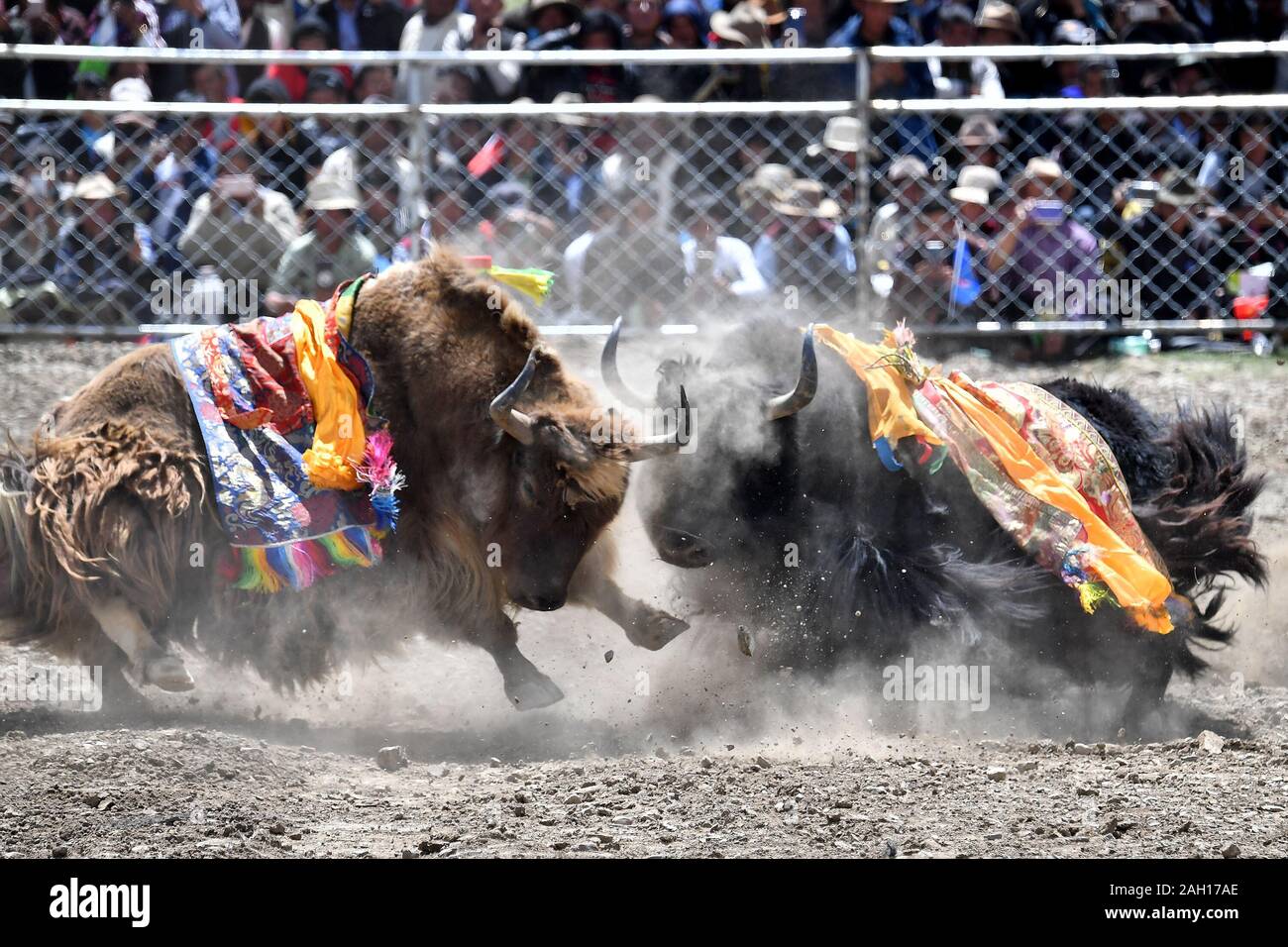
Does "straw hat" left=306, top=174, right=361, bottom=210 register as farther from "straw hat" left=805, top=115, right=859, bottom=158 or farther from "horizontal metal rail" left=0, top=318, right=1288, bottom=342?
"straw hat" left=805, top=115, right=859, bottom=158

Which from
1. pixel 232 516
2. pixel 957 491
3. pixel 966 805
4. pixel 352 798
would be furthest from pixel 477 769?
pixel 957 491

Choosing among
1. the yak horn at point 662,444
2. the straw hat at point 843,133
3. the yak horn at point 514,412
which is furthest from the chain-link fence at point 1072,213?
the yak horn at point 514,412

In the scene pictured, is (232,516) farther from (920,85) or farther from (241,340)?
(920,85)

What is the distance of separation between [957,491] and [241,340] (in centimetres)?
251

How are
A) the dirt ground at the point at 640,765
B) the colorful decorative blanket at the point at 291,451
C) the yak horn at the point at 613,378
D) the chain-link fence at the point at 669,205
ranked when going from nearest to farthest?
1. the dirt ground at the point at 640,765
2. the colorful decorative blanket at the point at 291,451
3. the yak horn at the point at 613,378
4. the chain-link fence at the point at 669,205

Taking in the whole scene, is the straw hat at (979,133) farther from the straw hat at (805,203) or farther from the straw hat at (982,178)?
the straw hat at (805,203)

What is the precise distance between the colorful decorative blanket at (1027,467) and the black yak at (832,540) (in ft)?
0.28

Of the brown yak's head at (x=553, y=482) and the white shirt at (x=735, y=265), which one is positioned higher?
the white shirt at (x=735, y=265)

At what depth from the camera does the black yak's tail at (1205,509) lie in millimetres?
5918

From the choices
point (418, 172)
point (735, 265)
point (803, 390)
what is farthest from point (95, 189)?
point (803, 390)

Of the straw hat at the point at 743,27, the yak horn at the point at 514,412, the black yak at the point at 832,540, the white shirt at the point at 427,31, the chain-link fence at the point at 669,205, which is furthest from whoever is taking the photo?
the white shirt at the point at 427,31

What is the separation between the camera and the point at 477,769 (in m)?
5.00

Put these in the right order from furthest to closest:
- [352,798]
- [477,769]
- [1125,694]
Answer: [1125,694]
[477,769]
[352,798]

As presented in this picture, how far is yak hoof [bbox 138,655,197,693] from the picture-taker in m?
5.08
